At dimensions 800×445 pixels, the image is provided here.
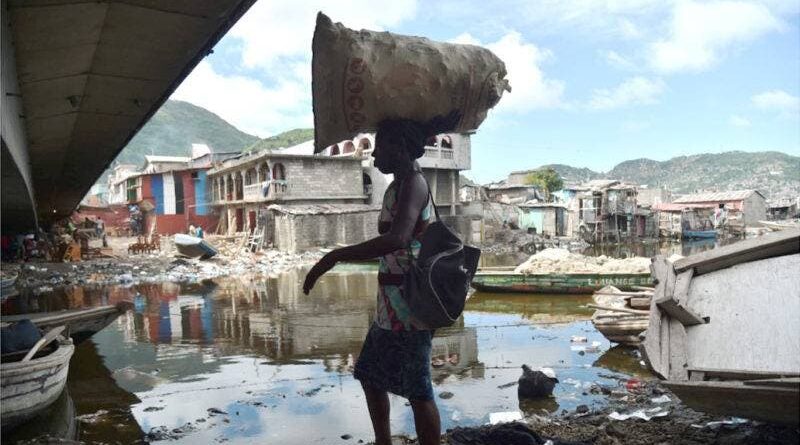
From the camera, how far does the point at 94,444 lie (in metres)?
→ 4.22

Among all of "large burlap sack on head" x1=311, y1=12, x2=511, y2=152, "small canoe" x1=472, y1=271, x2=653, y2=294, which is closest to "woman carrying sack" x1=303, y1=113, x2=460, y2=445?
"large burlap sack on head" x1=311, y1=12, x2=511, y2=152

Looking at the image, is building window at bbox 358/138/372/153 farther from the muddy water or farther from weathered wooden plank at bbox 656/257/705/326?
weathered wooden plank at bbox 656/257/705/326

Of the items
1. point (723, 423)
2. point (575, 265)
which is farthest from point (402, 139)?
point (575, 265)

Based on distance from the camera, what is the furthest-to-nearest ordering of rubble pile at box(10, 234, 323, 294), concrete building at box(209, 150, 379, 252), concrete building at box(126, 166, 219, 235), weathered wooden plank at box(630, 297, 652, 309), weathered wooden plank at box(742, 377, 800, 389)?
concrete building at box(126, 166, 219, 235)
concrete building at box(209, 150, 379, 252)
rubble pile at box(10, 234, 323, 294)
weathered wooden plank at box(630, 297, 652, 309)
weathered wooden plank at box(742, 377, 800, 389)

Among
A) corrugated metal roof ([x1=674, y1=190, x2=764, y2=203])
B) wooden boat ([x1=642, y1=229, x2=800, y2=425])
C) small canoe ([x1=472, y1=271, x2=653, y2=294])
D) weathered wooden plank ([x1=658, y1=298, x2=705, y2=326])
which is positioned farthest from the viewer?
corrugated metal roof ([x1=674, y1=190, x2=764, y2=203])

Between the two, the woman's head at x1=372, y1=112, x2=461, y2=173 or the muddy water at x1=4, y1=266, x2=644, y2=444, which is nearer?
the woman's head at x1=372, y1=112, x2=461, y2=173

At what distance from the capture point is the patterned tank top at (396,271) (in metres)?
2.47

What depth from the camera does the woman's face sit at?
255cm

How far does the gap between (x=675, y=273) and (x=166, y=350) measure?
6.78 m

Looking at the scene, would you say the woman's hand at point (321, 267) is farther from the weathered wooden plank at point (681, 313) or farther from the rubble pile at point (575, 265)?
the rubble pile at point (575, 265)

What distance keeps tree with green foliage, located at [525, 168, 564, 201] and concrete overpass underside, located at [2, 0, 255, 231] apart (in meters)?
46.7

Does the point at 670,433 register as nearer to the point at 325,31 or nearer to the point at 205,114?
the point at 325,31

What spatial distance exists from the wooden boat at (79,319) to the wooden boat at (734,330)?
6.26m

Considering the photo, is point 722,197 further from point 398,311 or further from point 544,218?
point 398,311
